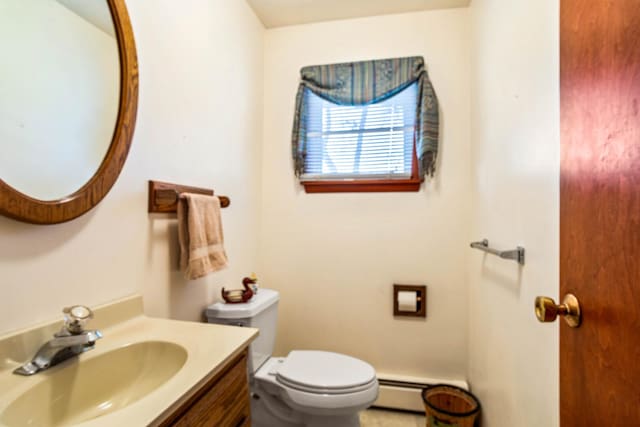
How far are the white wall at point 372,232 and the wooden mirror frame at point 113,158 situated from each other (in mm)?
1221

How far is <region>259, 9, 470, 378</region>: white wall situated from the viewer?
2.05 metres

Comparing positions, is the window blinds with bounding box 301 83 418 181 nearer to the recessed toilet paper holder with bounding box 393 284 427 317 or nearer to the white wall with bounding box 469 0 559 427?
the white wall with bounding box 469 0 559 427

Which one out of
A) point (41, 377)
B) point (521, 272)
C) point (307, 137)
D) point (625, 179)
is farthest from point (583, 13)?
point (307, 137)

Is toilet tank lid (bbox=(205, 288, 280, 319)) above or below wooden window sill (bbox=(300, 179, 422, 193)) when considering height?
below

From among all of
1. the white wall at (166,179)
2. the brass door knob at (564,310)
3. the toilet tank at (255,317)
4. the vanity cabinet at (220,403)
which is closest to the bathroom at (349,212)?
the white wall at (166,179)

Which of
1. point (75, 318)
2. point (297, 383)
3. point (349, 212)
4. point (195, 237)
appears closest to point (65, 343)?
point (75, 318)

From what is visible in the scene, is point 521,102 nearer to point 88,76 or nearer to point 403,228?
point 403,228

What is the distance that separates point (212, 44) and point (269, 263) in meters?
1.36

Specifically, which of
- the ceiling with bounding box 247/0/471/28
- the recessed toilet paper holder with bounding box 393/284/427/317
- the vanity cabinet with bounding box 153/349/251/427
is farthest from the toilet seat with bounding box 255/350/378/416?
the ceiling with bounding box 247/0/471/28

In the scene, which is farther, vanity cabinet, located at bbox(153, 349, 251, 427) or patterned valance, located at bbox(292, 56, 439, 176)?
patterned valance, located at bbox(292, 56, 439, 176)

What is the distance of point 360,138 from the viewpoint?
2176 mm

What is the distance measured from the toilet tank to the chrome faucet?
26.0 inches

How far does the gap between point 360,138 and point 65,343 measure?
1.83 metres

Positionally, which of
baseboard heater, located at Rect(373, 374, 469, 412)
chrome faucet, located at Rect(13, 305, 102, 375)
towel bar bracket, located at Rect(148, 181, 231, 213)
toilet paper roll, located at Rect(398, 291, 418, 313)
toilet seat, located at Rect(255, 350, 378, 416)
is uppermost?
towel bar bracket, located at Rect(148, 181, 231, 213)
